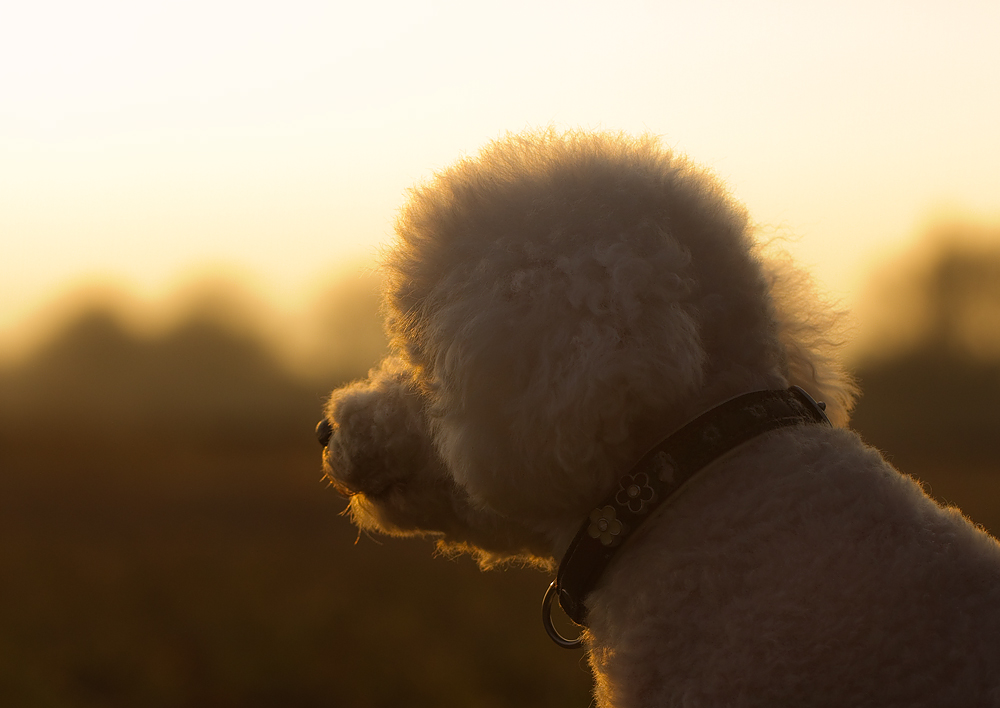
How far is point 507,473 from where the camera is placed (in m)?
1.31

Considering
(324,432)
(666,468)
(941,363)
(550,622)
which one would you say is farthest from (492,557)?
(941,363)

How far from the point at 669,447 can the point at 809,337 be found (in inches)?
19.6

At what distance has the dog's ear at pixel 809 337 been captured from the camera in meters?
1.52

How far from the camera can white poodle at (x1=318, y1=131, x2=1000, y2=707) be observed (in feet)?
3.72

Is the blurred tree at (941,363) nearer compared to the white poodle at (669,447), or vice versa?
the white poodle at (669,447)

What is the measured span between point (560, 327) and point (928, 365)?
74.1ft

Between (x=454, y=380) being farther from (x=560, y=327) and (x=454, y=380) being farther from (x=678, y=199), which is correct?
(x=678, y=199)

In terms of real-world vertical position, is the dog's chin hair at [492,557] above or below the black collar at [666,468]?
below

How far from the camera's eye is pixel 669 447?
1277mm

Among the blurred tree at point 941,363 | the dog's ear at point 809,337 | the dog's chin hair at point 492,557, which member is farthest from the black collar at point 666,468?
the blurred tree at point 941,363

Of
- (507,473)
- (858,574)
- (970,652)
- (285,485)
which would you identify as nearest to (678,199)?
(507,473)

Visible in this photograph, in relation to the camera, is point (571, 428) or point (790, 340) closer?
point (571, 428)

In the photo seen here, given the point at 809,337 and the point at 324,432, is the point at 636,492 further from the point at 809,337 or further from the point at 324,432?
the point at 324,432

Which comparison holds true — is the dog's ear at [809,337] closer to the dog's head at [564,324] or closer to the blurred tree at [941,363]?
the dog's head at [564,324]
